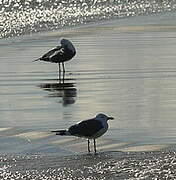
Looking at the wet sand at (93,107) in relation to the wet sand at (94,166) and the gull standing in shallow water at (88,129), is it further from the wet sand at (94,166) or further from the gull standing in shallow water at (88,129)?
the gull standing in shallow water at (88,129)

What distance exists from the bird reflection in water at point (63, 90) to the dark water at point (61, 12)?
13.5 meters

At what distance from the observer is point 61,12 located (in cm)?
4475

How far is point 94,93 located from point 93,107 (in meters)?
1.45

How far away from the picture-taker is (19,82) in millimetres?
16766

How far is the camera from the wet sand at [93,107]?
942 cm

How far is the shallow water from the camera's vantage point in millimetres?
11109

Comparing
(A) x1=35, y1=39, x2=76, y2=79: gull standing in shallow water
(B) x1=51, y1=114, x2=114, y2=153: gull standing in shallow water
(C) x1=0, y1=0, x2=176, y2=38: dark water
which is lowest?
(C) x1=0, y1=0, x2=176, y2=38: dark water

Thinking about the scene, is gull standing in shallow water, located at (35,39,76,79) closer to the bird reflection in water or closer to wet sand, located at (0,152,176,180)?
the bird reflection in water

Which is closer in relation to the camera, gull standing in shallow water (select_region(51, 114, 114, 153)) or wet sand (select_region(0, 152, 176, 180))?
wet sand (select_region(0, 152, 176, 180))

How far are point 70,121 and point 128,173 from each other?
3564 mm

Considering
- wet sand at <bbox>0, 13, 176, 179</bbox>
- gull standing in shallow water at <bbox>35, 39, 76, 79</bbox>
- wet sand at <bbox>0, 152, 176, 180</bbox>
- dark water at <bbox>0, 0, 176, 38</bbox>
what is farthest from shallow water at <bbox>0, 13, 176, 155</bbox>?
dark water at <bbox>0, 0, 176, 38</bbox>

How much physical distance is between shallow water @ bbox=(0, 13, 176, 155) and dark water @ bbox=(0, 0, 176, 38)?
26.7 feet

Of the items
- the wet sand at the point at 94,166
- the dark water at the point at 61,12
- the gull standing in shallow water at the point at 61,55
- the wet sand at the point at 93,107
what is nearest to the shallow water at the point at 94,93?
the wet sand at the point at 93,107

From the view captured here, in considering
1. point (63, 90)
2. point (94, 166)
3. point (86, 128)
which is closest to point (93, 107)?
point (63, 90)
